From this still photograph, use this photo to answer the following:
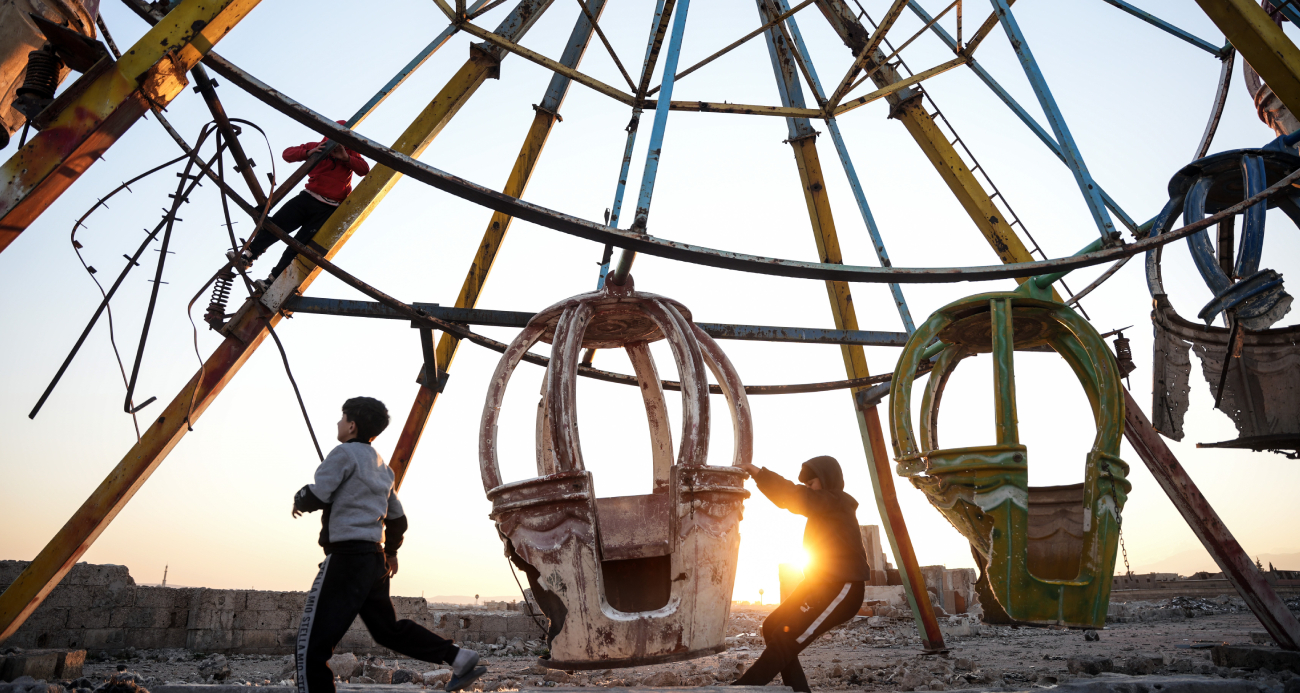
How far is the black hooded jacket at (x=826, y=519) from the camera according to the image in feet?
16.0

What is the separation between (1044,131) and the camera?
7348 millimetres

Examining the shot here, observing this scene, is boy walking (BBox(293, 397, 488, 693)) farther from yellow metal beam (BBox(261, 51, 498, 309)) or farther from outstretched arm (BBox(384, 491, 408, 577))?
yellow metal beam (BBox(261, 51, 498, 309))

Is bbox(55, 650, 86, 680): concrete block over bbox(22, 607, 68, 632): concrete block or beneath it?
beneath

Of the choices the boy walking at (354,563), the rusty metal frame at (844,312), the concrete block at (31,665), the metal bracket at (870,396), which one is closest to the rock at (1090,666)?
the rusty metal frame at (844,312)

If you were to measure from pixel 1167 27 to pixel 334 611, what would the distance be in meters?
8.81

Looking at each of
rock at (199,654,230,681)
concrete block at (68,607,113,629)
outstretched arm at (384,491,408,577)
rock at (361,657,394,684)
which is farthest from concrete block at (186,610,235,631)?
outstretched arm at (384,491,408,577)

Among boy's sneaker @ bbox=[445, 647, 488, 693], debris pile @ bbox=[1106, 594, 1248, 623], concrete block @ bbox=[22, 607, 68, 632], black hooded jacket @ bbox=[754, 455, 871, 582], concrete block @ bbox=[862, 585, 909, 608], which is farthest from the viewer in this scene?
concrete block @ bbox=[862, 585, 909, 608]

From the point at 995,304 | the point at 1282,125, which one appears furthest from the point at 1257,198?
the point at 1282,125

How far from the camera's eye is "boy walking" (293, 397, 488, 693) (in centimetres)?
348

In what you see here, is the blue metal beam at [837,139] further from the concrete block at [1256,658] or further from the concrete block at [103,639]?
the concrete block at [103,639]

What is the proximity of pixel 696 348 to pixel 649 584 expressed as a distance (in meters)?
1.51

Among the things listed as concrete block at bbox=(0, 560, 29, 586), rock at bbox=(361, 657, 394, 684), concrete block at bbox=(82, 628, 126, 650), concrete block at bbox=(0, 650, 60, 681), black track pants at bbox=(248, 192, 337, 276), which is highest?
black track pants at bbox=(248, 192, 337, 276)

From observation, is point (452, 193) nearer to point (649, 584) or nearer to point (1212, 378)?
point (649, 584)

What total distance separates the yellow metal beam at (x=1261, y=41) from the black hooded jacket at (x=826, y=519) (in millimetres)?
3919
